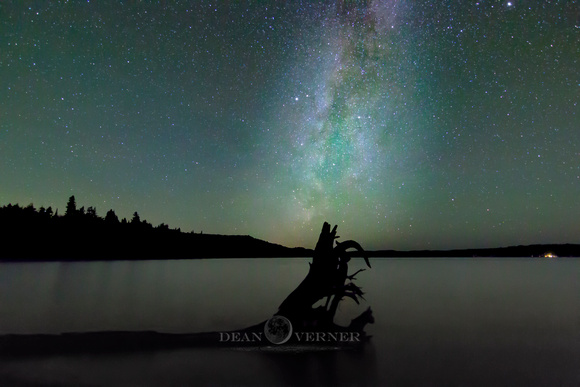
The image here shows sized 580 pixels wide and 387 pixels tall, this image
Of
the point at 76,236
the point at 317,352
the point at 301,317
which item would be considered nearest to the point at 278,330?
the point at 301,317

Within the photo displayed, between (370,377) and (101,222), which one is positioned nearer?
(370,377)

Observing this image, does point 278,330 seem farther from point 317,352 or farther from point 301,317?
point 317,352

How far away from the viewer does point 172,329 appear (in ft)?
53.4

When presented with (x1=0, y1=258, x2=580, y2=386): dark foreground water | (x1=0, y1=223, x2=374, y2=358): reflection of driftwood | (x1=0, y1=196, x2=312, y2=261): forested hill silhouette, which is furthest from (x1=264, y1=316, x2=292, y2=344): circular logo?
(x1=0, y1=196, x2=312, y2=261): forested hill silhouette

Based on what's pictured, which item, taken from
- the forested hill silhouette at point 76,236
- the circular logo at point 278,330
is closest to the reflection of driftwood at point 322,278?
the circular logo at point 278,330

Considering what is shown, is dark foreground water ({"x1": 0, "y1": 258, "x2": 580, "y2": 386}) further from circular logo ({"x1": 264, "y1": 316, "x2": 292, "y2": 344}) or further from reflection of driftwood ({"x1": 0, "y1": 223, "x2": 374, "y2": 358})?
reflection of driftwood ({"x1": 0, "y1": 223, "x2": 374, "y2": 358})

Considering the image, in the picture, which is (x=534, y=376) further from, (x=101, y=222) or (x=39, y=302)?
(x=101, y=222)

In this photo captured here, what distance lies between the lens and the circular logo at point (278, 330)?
12.0 meters

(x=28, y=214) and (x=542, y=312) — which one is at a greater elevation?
(x=28, y=214)

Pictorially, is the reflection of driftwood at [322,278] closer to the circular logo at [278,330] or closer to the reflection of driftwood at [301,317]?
the reflection of driftwood at [301,317]

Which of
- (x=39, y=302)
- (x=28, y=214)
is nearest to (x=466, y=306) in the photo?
(x=39, y=302)

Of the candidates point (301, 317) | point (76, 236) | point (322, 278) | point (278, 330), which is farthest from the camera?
point (76, 236)

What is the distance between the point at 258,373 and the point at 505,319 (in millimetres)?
18895

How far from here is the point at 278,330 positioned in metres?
12.5
